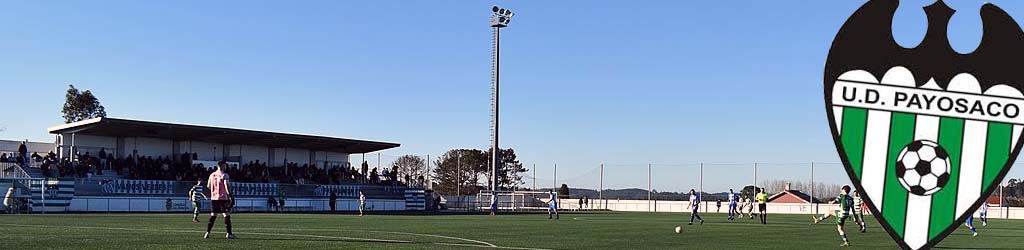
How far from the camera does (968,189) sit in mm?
4344

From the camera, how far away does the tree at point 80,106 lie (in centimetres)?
9900

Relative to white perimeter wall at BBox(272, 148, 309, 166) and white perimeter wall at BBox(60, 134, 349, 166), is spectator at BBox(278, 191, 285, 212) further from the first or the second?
white perimeter wall at BBox(272, 148, 309, 166)

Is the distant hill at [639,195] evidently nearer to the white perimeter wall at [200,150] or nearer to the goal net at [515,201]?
the goal net at [515,201]

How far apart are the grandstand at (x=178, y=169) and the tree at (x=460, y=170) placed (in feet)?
122

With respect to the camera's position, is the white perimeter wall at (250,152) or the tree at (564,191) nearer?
the white perimeter wall at (250,152)

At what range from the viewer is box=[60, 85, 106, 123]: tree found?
9900 centimetres

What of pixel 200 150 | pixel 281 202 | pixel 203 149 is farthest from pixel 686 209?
pixel 200 150

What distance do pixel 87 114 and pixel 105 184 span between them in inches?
2048

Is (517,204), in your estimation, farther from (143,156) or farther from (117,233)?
(117,233)

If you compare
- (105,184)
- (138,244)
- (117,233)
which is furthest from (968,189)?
(105,184)

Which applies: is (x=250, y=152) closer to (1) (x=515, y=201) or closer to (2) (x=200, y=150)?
(2) (x=200, y=150)

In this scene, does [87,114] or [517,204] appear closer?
[517,204]

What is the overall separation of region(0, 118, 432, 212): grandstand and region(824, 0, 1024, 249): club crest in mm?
50021

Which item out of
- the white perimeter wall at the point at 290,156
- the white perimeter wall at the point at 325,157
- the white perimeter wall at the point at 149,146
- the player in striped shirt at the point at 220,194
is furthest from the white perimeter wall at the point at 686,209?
the player in striped shirt at the point at 220,194
